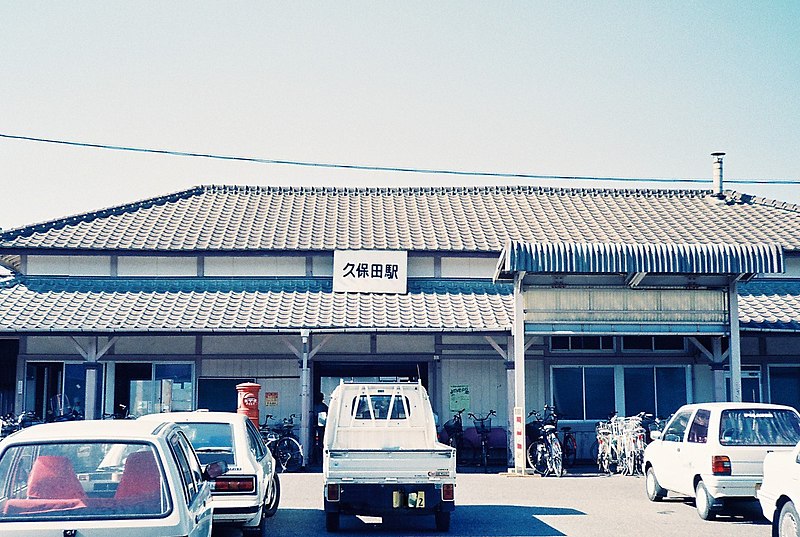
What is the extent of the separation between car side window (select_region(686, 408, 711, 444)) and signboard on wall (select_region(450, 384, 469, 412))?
29.8 feet

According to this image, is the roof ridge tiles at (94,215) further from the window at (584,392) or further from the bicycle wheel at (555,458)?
the bicycle wheel at (555,458)

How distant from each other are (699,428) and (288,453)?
9062 mm

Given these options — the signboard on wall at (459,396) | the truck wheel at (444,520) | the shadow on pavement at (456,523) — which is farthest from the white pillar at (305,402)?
the truck wheel at (444,520)

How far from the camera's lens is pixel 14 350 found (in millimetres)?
21844

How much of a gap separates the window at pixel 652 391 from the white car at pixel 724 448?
27.9 feet

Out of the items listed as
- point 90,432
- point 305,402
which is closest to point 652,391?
point 305,402

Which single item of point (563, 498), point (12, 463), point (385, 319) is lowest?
point (563, 498)

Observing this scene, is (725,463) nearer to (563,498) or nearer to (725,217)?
(563,498)

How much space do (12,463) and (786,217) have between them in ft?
79.0

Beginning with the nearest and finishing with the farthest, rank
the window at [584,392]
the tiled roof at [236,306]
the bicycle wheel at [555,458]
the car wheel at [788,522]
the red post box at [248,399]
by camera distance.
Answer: the car wheel at [788,522] < the bicycle wheel at [555,458] < the red post box at [248,399] < the tiled roof at [236,306] < the window at [584,392]

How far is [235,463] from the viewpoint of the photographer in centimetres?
1060

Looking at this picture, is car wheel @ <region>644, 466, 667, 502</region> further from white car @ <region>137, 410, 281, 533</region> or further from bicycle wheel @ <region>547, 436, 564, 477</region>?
white car @ <region>137, 410, 281, 533</region>

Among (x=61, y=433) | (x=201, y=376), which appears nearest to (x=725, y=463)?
(x=61, y=433)

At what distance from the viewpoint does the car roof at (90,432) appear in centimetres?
658
